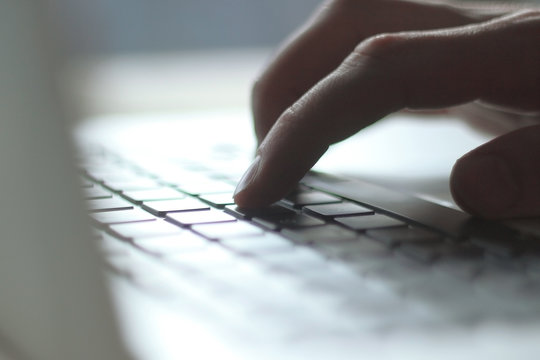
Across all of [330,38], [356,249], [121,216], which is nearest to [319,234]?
[356,249]

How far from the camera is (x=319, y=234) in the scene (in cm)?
43

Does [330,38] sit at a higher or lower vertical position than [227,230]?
higher

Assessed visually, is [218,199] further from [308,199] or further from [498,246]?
[498,246]

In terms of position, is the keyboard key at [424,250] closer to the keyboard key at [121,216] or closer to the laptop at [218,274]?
the laptop at [218,274]

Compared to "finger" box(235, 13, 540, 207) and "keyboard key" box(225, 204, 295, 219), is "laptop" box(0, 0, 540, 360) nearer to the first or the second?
"keyboard key" box(225, 204, 295, 219)

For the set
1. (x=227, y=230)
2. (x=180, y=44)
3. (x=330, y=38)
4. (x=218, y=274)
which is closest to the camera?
(x=218, y=274)

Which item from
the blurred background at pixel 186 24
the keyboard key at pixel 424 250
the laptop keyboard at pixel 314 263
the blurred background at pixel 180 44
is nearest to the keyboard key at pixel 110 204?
the laptop keyboard at pixel 314 263

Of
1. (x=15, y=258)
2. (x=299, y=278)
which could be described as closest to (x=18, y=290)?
(x=15, y=258)

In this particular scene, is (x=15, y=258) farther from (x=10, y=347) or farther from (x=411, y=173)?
(x=411, y=173)

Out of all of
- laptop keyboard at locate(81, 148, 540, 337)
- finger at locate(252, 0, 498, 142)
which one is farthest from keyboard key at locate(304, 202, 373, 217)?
finger at locate(252, 0, 498, 142)

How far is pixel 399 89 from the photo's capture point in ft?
2.10

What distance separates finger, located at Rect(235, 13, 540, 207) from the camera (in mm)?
607

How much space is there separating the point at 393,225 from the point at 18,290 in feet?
0.89

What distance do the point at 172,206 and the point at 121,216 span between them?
1.9 inches
